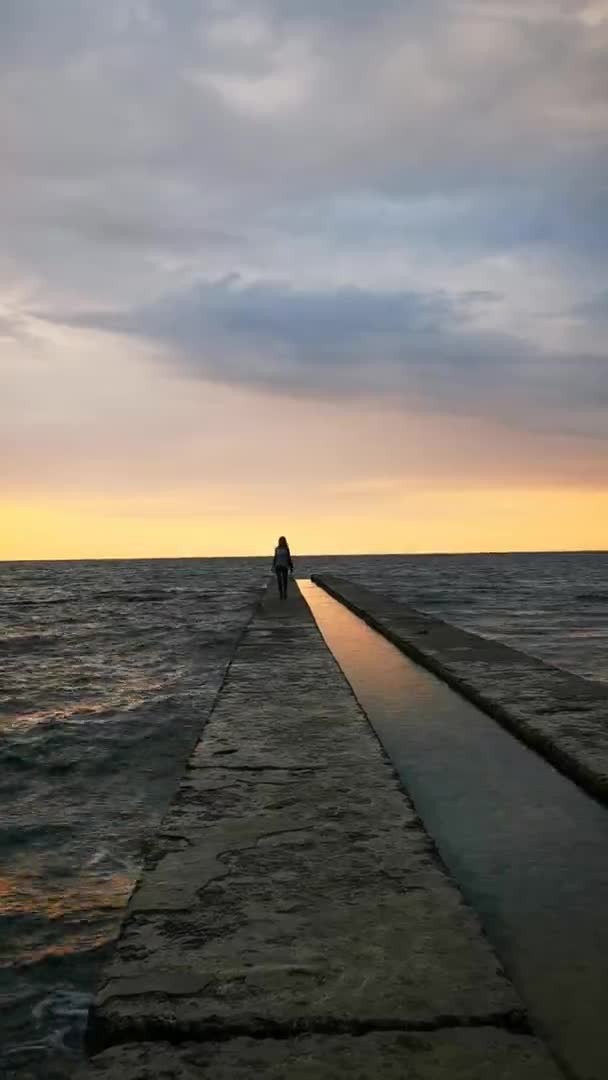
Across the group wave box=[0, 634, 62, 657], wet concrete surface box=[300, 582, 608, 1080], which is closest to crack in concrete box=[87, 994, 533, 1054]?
wet concrete surface box=[300, 582, 608, 1080]

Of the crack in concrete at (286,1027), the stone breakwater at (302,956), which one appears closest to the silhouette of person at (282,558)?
the stone breakwater at (302,956)

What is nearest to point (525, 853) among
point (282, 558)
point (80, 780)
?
point (80, 780)

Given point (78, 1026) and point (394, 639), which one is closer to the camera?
point (78, 1026)

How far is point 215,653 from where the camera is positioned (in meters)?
16.0

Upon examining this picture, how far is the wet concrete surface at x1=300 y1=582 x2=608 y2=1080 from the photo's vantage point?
2.49 m

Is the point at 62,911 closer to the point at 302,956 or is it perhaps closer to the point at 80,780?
the point at 302,956

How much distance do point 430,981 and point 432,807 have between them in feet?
7.20

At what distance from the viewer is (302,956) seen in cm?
249

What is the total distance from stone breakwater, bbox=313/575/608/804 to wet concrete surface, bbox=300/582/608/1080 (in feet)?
0.40

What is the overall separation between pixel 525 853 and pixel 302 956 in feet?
5.23

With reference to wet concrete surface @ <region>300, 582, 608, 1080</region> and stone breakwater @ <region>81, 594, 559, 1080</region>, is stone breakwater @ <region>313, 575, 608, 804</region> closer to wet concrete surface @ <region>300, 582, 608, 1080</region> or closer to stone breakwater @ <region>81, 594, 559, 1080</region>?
wet concrete surface @ <region>300, 582, 608, 1080</region>

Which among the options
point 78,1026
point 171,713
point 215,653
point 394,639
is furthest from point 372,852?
point 215,653

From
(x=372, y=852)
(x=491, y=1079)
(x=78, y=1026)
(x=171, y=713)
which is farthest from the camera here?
(x=171, y=713)

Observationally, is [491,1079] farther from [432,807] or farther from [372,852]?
[432,807]
